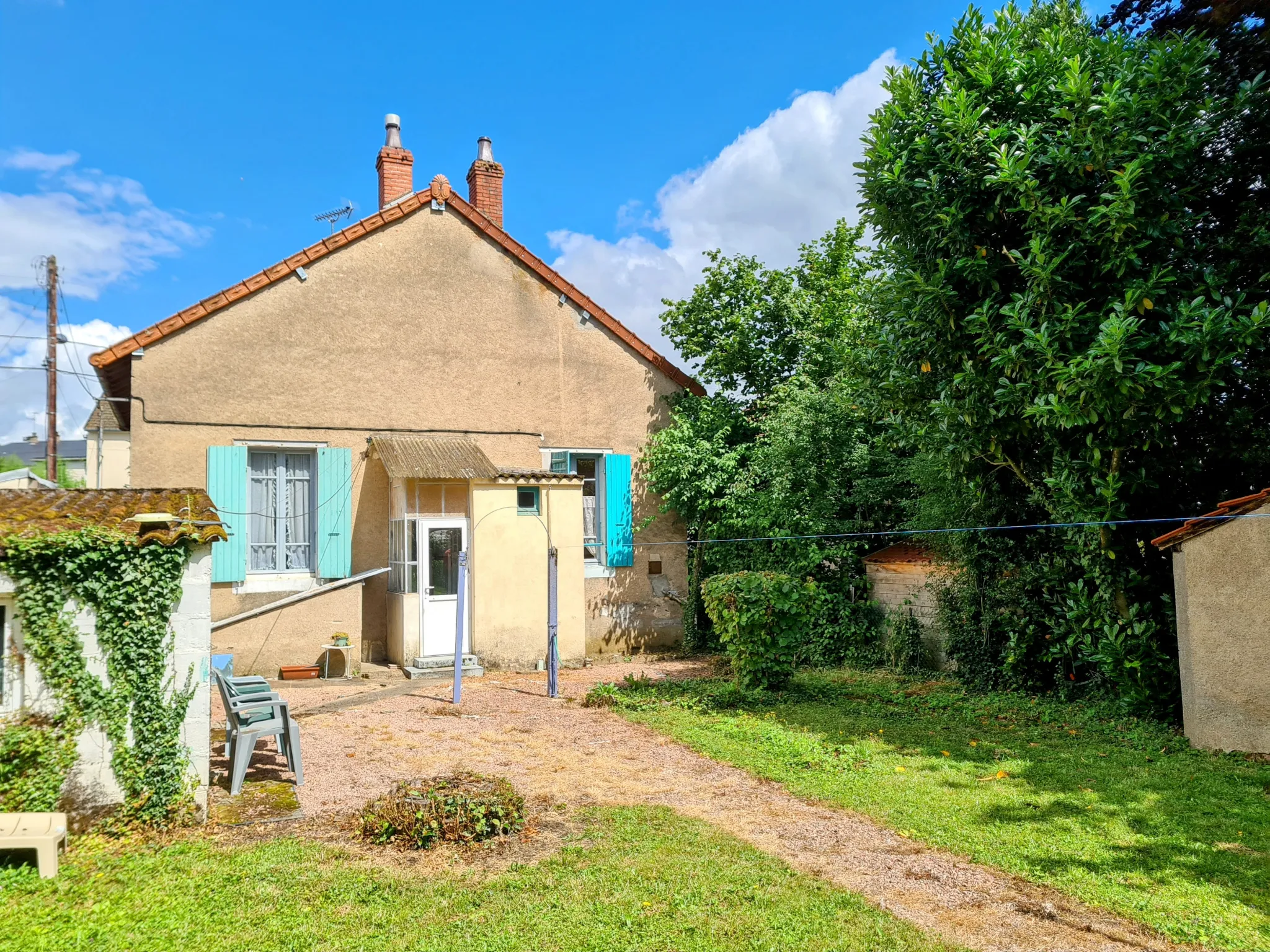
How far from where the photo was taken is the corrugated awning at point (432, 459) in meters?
12.1

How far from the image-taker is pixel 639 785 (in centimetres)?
707

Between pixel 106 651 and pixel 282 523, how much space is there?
23.3 feet

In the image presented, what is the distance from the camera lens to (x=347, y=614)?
485 inches

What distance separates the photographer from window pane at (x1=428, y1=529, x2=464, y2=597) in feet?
41.1

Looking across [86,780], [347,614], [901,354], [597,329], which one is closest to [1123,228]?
[901,354]

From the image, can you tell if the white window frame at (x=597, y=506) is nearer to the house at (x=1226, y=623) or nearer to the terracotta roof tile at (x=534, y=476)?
the terracotta roof tile at (x=534, y=476)

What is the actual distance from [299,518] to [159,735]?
7206 millimetres

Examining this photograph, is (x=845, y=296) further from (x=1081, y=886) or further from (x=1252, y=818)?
(x=1081, y=886)

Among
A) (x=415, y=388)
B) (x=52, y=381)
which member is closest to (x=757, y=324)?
(x=415, y=388)

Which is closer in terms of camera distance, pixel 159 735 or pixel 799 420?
pixel 159 735

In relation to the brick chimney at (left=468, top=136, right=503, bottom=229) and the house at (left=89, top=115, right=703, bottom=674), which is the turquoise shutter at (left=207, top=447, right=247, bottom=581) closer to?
the house at (left=89, top=115, right=703, bottom=674)

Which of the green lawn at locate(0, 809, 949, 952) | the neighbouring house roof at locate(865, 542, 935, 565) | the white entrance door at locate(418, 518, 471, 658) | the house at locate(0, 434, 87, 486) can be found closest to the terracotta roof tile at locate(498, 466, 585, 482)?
the white entrance door at locate(418, 518, 471, 658)

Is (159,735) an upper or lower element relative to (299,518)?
lower

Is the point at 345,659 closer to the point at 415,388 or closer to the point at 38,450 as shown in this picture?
the point at 415,388
